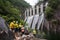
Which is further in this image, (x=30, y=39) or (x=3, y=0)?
(x=3, y=0)

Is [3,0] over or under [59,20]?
over

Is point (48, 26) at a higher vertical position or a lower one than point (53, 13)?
lower

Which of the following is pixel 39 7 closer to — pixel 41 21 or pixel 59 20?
pixel 41 21

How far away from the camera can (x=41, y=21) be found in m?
33.8

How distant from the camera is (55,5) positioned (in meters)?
29.9

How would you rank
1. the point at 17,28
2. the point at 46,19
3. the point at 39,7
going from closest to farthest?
the point at 17,28 < the point at 46,19 < the point at 39,7

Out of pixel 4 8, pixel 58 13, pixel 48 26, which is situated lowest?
pixel 48 26

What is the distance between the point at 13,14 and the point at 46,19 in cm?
1943

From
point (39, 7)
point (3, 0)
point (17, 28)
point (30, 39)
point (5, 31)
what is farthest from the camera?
point (39, 7)

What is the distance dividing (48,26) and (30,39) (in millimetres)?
22638

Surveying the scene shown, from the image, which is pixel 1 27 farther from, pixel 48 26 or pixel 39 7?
pixel 39 7

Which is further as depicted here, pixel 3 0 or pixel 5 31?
pixel 3 0

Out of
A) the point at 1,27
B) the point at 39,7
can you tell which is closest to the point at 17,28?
the point at 1,27

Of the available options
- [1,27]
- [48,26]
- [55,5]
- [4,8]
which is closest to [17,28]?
[4,8]
